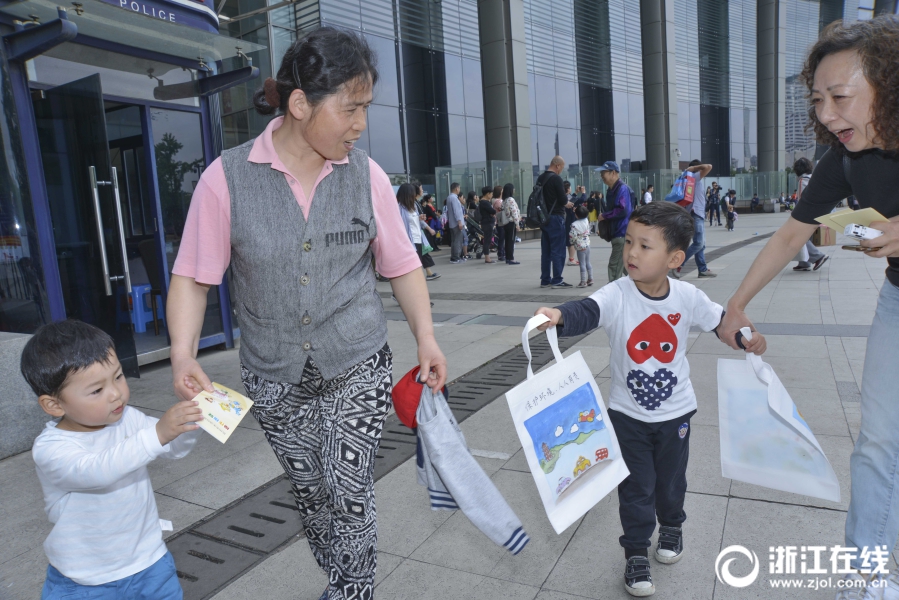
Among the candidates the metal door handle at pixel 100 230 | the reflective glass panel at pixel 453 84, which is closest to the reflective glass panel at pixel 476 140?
the reflective glass panel at pixel 453 84

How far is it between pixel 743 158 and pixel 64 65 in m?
37.4

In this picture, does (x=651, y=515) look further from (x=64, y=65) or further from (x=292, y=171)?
(x=64, y=65)

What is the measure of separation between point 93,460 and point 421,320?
1.01 m

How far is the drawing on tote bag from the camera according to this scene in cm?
207

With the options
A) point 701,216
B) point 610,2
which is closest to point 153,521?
point 701,216

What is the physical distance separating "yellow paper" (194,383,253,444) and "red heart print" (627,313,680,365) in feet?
4.55

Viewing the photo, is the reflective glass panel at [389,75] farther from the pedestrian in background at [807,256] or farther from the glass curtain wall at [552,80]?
the pedestrian in background at [807,256]

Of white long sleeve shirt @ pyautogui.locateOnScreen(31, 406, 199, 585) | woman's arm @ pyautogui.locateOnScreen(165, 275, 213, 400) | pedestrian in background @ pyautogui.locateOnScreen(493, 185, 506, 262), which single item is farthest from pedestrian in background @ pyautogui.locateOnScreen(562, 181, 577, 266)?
white long sleeve shirt @ pyautogui.locateOnScreen(31, 406, 199, 585)

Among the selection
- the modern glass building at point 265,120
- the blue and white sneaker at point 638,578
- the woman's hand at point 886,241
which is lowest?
the blue and white sneaker at point 638,578

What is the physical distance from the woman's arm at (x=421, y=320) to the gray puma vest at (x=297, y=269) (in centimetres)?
16

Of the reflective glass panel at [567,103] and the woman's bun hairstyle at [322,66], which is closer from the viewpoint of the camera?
the woman's bun hairstyle at [322,66]

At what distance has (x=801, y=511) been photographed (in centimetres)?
298

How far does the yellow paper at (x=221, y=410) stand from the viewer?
1731 mm

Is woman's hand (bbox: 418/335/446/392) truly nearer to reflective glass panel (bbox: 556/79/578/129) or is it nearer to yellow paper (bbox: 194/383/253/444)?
yellow paper (bbox: 194/383/253/444)
